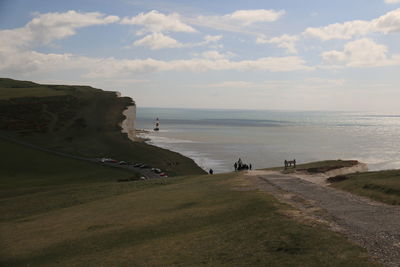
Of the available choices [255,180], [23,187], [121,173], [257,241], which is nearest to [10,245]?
[257,241]

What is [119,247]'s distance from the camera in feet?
77.9

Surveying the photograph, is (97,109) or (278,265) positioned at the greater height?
(97,109)

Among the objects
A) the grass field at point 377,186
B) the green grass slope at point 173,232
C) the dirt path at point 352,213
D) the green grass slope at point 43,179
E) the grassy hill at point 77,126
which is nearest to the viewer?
the dirt path at point 352,213

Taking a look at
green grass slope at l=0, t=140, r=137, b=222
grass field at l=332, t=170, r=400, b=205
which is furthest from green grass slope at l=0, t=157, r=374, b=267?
grass field at l=332, t=170, r=400, b=205

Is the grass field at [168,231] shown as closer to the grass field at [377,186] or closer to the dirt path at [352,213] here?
the dirt path at [352,213]

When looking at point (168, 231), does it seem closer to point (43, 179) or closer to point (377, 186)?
point (377, 186)

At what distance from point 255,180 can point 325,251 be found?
23.6 m

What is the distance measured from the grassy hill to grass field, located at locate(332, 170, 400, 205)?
46479 millimetres

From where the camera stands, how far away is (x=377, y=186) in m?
31.9

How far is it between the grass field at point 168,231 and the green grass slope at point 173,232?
0.05m

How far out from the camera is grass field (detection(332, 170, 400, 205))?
95.6ft

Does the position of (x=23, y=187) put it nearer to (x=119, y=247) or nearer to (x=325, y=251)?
(x=119, y=247)

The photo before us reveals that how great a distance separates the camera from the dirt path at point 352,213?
18.4 m

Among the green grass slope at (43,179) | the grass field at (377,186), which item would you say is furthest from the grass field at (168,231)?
the grass field at (377,186)
